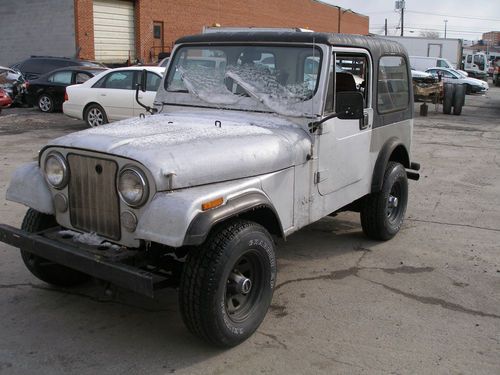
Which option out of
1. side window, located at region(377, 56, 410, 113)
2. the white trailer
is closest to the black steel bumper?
side window, located at region(377, 56, 410, 113)

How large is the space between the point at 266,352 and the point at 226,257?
74cm

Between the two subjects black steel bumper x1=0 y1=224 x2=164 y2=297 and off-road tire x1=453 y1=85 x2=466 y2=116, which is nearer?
black steel bumper x1=0 y1=224 x2=164 y2=297

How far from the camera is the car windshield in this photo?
14.4 feet

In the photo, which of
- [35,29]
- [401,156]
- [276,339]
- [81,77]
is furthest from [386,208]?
[35,29]

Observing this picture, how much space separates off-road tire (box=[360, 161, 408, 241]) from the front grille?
2.90 meters

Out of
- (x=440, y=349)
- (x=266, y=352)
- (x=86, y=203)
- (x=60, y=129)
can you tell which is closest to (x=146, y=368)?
(x=266, y=352)

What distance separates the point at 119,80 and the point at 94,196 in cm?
956

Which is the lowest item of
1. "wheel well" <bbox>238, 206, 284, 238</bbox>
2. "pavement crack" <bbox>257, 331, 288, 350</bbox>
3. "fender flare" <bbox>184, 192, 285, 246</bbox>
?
"pavement crack" <bbox>257, 331, 288, 350</bbox>

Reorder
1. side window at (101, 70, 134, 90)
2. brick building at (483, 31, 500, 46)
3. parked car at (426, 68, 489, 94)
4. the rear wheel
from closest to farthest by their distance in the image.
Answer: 1. side window at (101, 70, 134, 90)
2. the rear wheel
3. parked car at (426, 68, 489, 94)
4. brick building at (483, 31, 500, 46)

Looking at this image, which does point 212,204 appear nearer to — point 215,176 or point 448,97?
point 215,176

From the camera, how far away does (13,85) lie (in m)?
18.8

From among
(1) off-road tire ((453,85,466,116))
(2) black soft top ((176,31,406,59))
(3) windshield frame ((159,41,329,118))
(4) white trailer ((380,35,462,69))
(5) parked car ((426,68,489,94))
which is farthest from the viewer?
(4) white trailer ((380,35,462,69))

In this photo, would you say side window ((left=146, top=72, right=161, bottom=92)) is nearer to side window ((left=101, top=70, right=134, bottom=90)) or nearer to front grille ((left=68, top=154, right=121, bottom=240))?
side window ((left=101, top=70, right=134, bottom=90))

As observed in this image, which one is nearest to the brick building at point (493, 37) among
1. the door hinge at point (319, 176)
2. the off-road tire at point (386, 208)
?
the off-road tire at point (386, 208)
